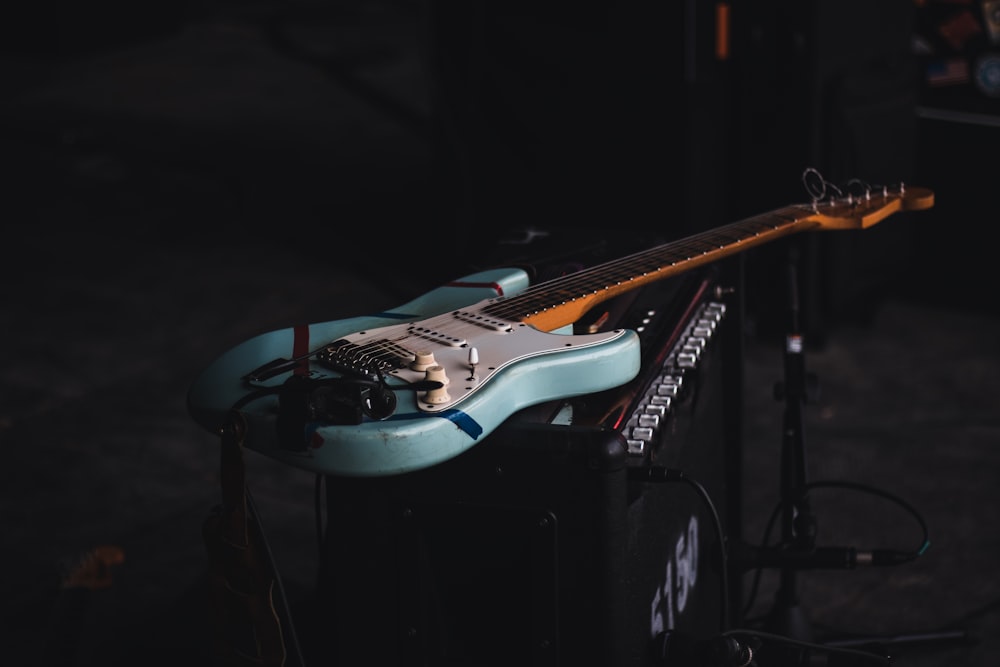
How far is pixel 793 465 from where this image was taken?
2.62 meters

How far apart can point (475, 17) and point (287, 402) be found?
3024 mm

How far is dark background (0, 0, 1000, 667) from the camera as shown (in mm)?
3260

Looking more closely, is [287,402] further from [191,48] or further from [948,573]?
[191,48]

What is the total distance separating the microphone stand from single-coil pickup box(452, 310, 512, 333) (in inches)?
29.2

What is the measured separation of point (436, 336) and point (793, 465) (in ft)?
2.93

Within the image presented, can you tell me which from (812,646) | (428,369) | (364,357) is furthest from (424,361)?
(812,646)

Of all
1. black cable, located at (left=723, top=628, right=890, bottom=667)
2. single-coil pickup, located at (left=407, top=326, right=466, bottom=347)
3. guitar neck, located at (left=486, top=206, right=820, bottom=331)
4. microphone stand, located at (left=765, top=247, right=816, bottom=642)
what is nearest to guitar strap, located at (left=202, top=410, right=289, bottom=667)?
single-coil pickup, located at (left=407, top=326, right=466, bottom=347)

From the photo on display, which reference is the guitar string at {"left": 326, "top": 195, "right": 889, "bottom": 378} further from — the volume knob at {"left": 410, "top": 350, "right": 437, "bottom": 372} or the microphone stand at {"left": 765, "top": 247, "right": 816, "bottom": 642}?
the microphone stand at {"left": 765, "top": 247, "right": 816, "bottom": 642}

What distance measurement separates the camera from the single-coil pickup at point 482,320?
6.84 ft

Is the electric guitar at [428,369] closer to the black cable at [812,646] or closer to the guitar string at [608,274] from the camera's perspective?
the guitar string at [608,274]

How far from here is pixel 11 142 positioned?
6867mm

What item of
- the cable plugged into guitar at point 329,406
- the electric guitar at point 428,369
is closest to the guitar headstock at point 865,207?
the electric guitar at point 428,369

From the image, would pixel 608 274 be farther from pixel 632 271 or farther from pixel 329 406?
pixel 329 406

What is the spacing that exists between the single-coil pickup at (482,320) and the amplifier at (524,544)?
Result: 0.14 meters
